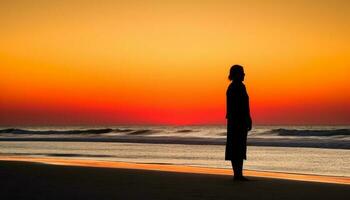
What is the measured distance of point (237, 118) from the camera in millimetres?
9578

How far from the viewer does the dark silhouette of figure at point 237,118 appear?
9.48 metres

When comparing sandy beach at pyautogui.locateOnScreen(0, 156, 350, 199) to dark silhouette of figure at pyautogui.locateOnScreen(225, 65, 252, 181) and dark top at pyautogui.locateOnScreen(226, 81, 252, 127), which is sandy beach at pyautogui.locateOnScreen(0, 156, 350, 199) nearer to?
dark silhouette of figure at pyautogui.locateOnScreen(225, 65, 252, 181)

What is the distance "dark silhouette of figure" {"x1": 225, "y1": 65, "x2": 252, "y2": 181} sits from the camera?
948 centimetres

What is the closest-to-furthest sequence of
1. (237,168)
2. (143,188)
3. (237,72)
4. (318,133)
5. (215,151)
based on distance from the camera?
(143,188)
(237,72)
(237,168)
(215,151)
(318,133)

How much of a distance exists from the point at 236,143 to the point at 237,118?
0.44 meters

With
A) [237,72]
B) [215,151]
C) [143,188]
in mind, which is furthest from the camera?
[215,151]

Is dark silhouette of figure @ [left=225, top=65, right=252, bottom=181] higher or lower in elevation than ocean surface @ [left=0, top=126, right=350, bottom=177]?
higher

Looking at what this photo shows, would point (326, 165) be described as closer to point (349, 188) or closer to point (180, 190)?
point (349, 188)

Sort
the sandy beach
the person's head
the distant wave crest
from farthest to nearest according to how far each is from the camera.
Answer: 1. the distant wave crest
2. the person's head
3. the sandy beach

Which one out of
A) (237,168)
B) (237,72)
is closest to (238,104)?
(237,72)

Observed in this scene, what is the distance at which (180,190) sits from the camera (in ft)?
24.6

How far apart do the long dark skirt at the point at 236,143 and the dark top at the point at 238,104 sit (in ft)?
0.30

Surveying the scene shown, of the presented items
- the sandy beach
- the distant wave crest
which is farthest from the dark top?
the distant wave crest

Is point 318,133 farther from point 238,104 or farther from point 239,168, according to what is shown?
point 238,104
